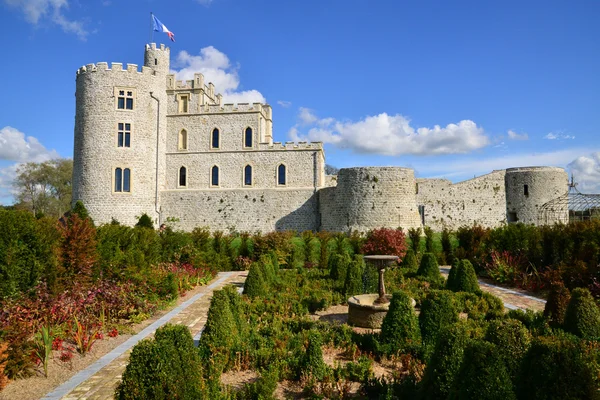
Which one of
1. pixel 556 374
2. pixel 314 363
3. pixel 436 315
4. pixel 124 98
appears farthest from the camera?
pixel 124 98

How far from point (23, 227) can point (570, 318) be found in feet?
33.9

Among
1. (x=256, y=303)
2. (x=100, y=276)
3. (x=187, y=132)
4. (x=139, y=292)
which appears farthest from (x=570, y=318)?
(x=187, y=132)

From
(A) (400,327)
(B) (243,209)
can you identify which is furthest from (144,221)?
(A) (400,327)

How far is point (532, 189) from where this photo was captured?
30.5 metres

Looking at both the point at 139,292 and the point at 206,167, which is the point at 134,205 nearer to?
the point at 206,167

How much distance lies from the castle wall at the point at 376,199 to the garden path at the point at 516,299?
13949mm

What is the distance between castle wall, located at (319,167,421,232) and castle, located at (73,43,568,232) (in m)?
0.07

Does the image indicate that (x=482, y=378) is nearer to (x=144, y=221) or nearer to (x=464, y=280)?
(x=464, y=280)

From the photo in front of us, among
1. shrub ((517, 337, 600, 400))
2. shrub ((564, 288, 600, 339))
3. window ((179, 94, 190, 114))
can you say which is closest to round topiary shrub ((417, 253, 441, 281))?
shrub ((564, 288, 600, 339))

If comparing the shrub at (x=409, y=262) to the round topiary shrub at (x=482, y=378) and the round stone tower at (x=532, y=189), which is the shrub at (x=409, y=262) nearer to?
the round topiary shrub at (x=482, y=378)

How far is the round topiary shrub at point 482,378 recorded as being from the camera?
134 inches

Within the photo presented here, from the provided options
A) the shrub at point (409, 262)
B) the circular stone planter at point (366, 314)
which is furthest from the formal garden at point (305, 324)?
the circular stone planter at point (366, 314)

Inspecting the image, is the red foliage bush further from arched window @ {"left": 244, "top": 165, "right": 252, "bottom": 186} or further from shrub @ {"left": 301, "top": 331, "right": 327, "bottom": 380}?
arched window @ {"left": 244, "top": 165, "right": 252, "bottom": 186}

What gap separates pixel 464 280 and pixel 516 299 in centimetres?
174
